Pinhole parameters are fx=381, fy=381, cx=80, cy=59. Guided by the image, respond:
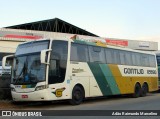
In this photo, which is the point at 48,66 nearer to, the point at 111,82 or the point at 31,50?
the point at 31,50

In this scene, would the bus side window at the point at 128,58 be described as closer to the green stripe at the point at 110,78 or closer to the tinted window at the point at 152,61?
the green stripe at the point at 110,78

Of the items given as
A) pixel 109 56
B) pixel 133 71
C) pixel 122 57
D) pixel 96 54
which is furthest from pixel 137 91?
pixel 96 54

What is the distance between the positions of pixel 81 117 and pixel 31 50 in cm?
577

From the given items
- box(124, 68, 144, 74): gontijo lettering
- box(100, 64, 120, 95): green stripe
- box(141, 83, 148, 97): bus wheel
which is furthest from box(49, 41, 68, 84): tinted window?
box(141, 83, 148, 97): bus wheel

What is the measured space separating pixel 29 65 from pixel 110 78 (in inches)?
233

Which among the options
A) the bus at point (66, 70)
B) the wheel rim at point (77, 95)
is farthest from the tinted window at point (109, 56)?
the wheel rim at point (77, 95)

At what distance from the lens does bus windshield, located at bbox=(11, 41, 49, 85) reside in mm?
16859

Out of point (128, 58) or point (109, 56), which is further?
point (128, 58)

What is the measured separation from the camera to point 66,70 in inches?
697

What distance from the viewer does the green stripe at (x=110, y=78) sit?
20.9m

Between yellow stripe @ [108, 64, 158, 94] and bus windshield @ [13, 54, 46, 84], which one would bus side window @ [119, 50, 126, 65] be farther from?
bus windshield @ [13, 54, 46, 84]

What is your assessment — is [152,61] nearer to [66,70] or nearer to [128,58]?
[128,58]

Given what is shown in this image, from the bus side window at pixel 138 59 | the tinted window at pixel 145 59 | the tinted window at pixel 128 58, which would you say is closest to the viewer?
the tinted window at pixel 128 58

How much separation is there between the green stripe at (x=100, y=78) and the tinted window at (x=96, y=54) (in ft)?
1.03
